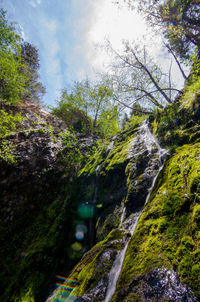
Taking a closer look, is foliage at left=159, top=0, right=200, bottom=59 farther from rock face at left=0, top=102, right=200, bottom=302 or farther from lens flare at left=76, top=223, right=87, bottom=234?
lens flare at left=76, top=223, right=87, bottom=234

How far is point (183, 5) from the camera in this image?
27.6ft

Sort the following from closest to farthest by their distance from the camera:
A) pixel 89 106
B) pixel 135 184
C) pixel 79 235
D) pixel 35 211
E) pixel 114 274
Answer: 1. pixel 114 274
2. pixel 135 184
3. pixel 79 235
4. pixel 35 211
5. pixel 89 106

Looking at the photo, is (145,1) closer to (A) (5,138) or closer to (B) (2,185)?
(A) (5,138)

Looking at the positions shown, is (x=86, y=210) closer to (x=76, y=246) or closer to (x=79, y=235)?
(x=79, y=235)

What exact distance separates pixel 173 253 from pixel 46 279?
4599 mm

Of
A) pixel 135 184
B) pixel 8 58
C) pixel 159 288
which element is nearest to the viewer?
pixel 159 288

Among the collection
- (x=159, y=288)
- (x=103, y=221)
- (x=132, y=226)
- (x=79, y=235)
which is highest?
(x=159, y=288)

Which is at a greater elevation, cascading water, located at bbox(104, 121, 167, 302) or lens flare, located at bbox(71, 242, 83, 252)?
cascading water, located at bbox(104, 121, 167, 302)

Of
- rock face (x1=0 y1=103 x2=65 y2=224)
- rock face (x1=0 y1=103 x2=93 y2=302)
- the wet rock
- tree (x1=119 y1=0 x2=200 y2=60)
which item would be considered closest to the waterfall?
the wet rock

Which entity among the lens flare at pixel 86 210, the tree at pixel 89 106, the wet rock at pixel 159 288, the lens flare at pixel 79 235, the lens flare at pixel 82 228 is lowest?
the lens flare at pixel 79 235

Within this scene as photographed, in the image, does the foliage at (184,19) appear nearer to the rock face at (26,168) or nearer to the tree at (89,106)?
the tree at (89,106)

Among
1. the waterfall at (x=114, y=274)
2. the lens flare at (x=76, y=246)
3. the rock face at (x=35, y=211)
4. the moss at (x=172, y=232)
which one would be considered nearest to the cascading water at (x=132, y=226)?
the waterfall at (x=114, y=274)

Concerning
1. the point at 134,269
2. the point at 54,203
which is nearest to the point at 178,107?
the point at 134,269

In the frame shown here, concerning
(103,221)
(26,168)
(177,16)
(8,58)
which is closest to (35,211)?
(26,168)
